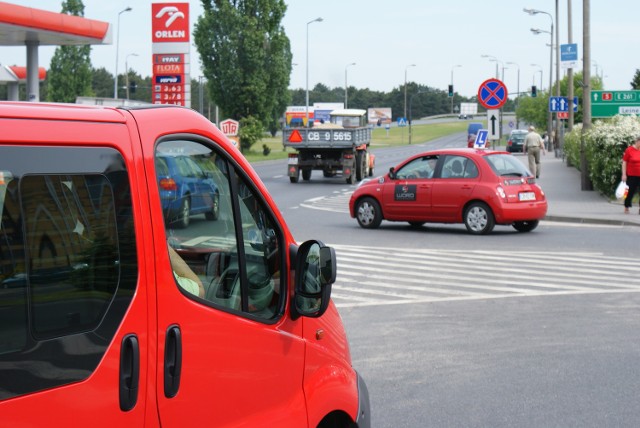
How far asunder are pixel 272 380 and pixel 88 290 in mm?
1082

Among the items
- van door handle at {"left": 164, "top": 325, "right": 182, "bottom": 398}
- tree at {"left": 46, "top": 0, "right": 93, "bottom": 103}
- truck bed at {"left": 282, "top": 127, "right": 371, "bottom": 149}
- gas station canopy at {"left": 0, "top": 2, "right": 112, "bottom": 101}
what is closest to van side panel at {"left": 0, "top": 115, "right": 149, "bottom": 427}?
van door handle at {"left": 164, "top": 325, "right": 182, "bottom": 398}

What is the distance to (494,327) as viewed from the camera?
30.5 feet

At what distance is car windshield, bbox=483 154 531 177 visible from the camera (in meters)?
18.1

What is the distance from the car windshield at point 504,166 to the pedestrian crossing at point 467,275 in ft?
10.5

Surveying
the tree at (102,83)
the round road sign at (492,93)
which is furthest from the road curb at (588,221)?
the tree at (102,83)

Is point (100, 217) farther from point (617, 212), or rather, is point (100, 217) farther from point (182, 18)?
point (182, 18)

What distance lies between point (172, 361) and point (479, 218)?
604 inches

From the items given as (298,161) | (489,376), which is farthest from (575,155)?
(489,376)

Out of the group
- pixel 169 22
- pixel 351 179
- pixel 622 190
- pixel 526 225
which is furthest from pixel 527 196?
pixel 169 22

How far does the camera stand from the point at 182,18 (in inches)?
1371

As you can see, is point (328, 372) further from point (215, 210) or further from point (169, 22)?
point (169, 22)

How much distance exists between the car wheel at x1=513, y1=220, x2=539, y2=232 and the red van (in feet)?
49.8

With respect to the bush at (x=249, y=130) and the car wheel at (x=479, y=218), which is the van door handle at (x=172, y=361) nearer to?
the car wheel at (x=479, y=218)

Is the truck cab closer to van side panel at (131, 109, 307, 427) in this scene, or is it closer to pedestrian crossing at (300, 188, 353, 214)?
pedestrian crossing at (300, 188, 353, 214)
